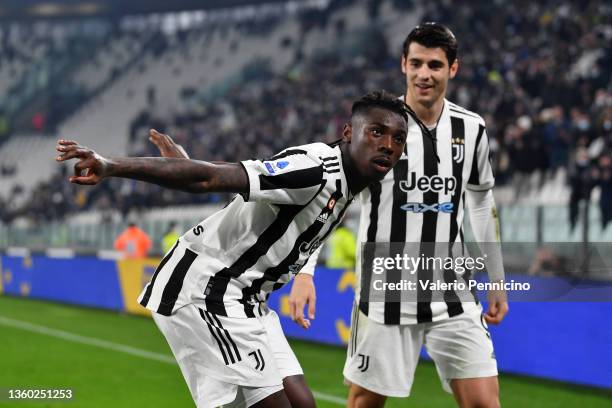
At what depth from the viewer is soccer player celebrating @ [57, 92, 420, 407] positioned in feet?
11.0

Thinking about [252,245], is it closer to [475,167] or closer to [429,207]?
[429,207]

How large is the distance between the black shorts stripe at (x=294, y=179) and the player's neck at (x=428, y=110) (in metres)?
1.25

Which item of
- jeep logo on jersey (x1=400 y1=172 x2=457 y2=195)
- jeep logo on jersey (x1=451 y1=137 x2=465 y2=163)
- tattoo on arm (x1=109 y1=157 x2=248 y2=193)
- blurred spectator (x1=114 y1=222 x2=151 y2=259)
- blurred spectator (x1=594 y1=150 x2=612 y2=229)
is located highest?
tattoo on arm (x1=109 y1=157 x2=248 y2=193)

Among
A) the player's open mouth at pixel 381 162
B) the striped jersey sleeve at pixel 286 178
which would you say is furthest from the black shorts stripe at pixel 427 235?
the striped jersey sleeve at pixel 286 178

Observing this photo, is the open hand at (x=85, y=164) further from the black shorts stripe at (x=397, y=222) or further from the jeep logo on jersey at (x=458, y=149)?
the jeep logo on jersey at (x=458, y=149)

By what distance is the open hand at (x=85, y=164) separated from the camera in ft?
9.04

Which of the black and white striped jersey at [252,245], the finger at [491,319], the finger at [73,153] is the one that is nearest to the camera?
the finger at [73,153]

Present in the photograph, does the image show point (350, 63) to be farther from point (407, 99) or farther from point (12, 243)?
point (407, 99)

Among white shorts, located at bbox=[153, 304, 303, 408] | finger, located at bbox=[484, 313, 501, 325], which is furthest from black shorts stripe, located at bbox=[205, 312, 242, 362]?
finger, located at bbox=[484, 313, 501, 325]

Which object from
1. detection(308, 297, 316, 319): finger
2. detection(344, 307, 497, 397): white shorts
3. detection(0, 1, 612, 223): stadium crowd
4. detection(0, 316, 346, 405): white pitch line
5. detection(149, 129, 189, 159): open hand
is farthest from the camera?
detection(0, 1, 612, 223): stadium crowd

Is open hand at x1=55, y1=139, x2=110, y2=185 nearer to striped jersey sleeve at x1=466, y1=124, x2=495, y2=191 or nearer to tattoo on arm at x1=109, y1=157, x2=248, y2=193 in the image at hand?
tattoo on arm at x1=109, y1=157, x2=248, y2=193

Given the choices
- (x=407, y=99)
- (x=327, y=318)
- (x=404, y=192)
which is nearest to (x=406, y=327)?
(x=404, y=192)

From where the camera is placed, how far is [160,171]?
2896 millimetres

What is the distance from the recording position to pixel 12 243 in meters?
26.0
